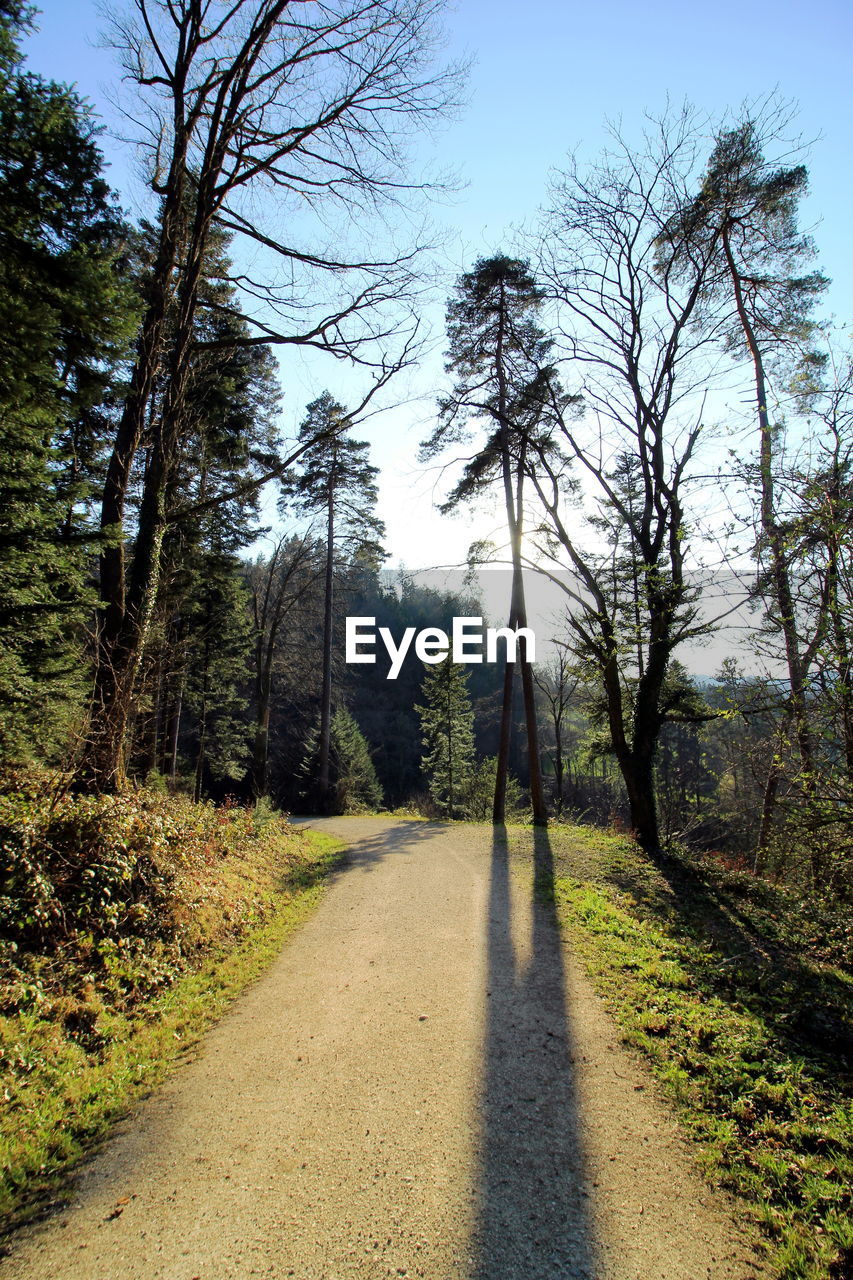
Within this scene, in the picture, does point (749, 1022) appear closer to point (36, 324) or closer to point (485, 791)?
point (36, 324)

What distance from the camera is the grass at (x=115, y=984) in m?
3.26

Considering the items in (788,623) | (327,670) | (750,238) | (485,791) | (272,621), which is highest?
(750,238)

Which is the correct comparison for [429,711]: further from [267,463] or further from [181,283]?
[181,283]

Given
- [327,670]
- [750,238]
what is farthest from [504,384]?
[327,670]

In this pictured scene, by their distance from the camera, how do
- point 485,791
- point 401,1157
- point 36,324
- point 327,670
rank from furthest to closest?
point 485,791, point 327,670, point 36,324, point 401,1157

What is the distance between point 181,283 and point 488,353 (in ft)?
29.9

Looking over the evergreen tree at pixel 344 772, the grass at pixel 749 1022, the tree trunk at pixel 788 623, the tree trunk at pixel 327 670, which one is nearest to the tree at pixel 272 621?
the tree trunk at pixel 327 670

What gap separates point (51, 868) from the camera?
504cm

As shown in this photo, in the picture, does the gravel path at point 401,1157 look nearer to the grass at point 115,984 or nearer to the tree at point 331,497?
the grass at point 115,984

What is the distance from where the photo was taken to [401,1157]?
3.17 m

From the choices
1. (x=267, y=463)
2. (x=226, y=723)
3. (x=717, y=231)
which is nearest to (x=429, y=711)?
(x=226, y=723)

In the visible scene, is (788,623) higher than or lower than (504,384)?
lower

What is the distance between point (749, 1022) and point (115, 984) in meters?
5.10

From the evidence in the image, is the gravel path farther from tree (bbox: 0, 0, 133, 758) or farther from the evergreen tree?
the evergreen tree
